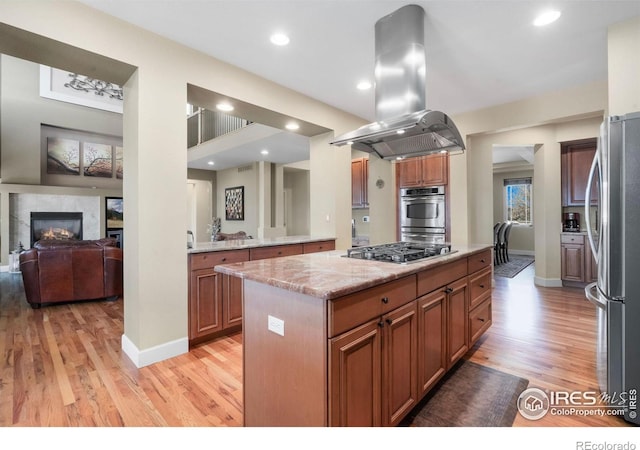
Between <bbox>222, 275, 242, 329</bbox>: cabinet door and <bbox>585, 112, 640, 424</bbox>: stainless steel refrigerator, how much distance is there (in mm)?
2621

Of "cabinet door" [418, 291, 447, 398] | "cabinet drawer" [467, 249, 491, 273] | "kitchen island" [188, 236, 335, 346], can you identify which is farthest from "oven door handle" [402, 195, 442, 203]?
"cabinet door" [418, 291, 447, 398]

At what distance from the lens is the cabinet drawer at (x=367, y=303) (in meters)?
1.20

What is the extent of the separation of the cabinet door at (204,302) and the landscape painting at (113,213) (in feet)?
22.3

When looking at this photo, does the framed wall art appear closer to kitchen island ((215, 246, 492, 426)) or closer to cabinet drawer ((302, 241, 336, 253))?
cabinet drawer ((302, 241, 336, 253))

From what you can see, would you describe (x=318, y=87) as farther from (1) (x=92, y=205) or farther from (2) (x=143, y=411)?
(1) (x=92, y=205)

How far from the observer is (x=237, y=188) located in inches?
324

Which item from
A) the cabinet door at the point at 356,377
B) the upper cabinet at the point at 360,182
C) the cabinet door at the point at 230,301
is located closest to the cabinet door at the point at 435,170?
the upper cabinet at the point at 360,182

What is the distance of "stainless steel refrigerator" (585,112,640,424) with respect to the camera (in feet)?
5.33

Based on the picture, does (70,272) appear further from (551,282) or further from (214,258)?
(551,282)

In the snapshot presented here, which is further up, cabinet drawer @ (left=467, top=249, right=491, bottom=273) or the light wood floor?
cabinet drawer @ (left=467, top=249, right=491, bottom=273)

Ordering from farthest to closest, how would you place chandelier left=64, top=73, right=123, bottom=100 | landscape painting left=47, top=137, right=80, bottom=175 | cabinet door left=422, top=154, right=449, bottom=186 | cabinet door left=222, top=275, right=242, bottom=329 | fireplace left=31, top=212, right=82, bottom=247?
chandelier left=64, top=73, right=123, bottom=100 → landscape painting left=47, top=137, right=80, bottom=175 → fireplace left=31, top=212, right=82, bottom=247 → cabinet door left=422, top=154, right=449, bottom=186 → cabinet door left=222, top=275, right=242, bottom=329

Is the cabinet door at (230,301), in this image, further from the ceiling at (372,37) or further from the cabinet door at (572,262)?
the cabinet door at (572,262)

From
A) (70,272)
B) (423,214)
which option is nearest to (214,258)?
(70,272)

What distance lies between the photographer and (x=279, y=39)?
2.51 meters
